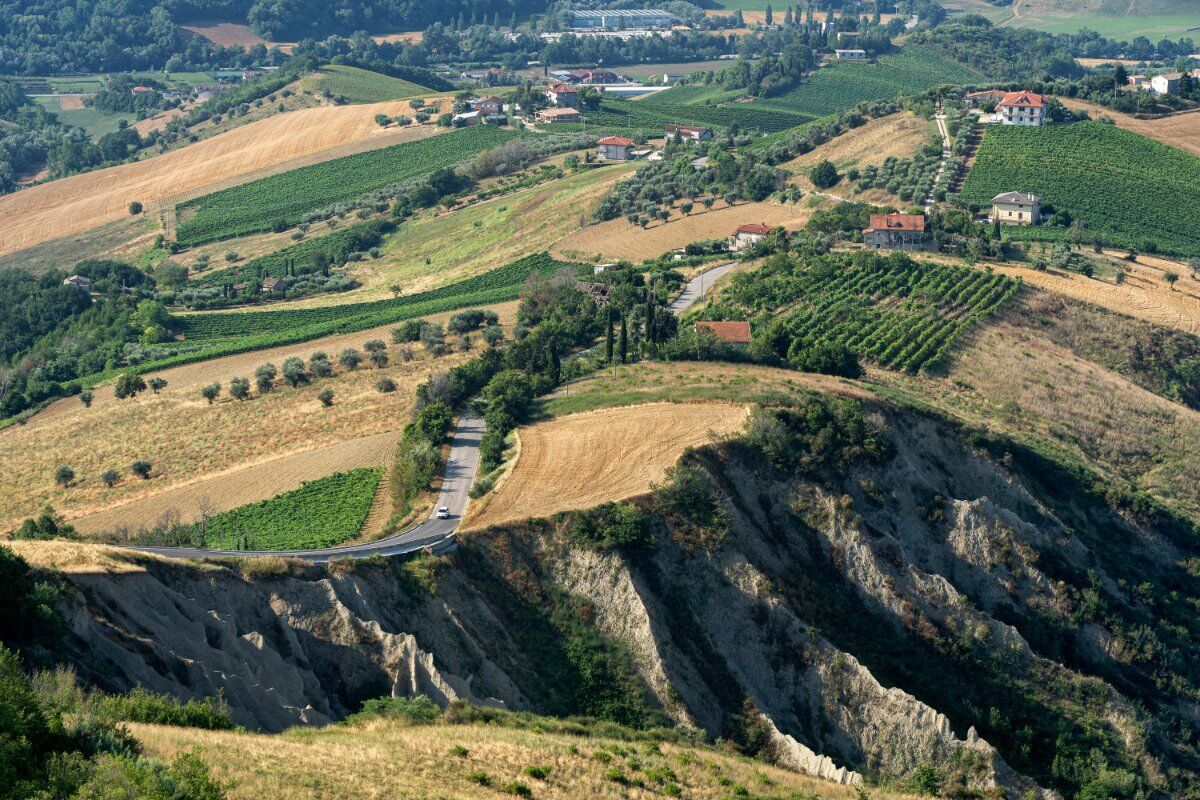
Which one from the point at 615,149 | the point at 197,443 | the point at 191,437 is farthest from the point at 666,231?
the point at 197,443

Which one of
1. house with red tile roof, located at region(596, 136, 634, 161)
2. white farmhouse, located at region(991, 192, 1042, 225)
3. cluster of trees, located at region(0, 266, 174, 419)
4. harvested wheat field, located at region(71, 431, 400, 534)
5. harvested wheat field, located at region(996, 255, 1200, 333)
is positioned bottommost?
cluster of trees, located at region(0, 266, 174, 419)

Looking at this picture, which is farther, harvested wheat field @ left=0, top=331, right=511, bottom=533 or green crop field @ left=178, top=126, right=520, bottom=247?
green crop field @ left=178, top=126, right=520, bottom=247

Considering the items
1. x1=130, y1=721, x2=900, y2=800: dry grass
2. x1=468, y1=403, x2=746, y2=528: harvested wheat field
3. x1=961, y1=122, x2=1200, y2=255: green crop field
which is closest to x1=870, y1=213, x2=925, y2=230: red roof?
x1=961, y1=122, x2=1200, y2=255: green crop field

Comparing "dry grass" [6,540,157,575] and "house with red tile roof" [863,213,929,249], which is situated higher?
"dry grass" [6,540,157,575]

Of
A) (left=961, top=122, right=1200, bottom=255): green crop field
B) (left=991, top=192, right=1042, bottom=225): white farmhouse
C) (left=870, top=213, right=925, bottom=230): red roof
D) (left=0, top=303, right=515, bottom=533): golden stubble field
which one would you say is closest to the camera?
(left=0, top=303, right=515, bottom=533): golden stubble field

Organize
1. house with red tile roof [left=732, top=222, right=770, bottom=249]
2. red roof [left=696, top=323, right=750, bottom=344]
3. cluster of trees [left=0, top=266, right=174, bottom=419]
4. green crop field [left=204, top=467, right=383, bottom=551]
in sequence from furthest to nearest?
house with red tile roof [left=732, top=222, right=770, bottom=249], cluster of trees [left=0, top=266, right=174, bottom=419], red roof [left=696, top=323, right=750, bottom=344], green crop field [left=204, top=467, right=383, bottom=551]

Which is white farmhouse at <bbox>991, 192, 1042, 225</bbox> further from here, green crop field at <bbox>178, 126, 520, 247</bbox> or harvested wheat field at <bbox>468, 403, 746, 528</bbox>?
green crop field at <bbox>178, 126, 520, 247</bbox>

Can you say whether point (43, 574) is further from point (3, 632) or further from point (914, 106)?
point (914, 106)

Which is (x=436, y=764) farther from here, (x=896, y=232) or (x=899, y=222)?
(x=899, y=222)
